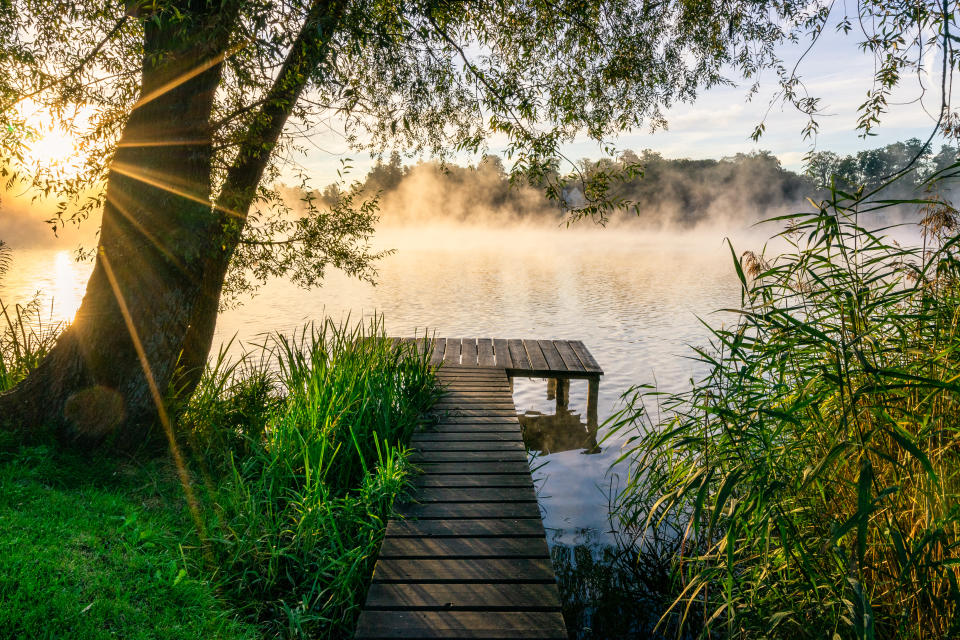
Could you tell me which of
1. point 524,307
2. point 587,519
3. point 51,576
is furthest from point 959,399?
point 524,307

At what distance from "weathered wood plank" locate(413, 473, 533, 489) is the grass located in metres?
0.17

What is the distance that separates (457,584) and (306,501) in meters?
1.00

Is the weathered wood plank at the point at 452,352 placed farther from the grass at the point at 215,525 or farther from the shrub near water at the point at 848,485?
the shrub near water at the point at 848,485

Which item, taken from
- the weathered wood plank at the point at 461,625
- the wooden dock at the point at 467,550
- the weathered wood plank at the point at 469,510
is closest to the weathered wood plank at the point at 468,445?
the wooden dock at the point at 467,550

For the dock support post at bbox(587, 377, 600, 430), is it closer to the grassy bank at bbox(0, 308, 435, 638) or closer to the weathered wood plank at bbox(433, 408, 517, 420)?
the weathered wood plank at bbox(433, 408, 517, 420)

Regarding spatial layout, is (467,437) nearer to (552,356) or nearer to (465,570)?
(465,570)

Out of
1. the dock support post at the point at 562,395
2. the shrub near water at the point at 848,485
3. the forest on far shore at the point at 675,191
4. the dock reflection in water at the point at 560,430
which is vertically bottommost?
the dock reflection in water at the point at 560,430

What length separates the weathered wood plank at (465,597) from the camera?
245 centimetres

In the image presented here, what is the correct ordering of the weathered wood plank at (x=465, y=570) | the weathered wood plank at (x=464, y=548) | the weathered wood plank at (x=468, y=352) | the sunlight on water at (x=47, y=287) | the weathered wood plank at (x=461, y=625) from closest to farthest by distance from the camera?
the weathered wood plank at (x=461, y=625) → the weathered wood plank at (x=465, y=570) → the weathered wood plank at (x=464, y=548) → the weathered wood plank at (x=468, y=352) → the sunlight on water at (x=47, y=287)

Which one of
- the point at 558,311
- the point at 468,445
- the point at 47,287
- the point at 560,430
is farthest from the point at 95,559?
the point at 47,287

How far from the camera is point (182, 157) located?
407 centimetres

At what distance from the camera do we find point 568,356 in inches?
303

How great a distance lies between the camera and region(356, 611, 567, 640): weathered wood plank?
2260mm

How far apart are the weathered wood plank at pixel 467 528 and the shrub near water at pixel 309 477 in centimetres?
13
